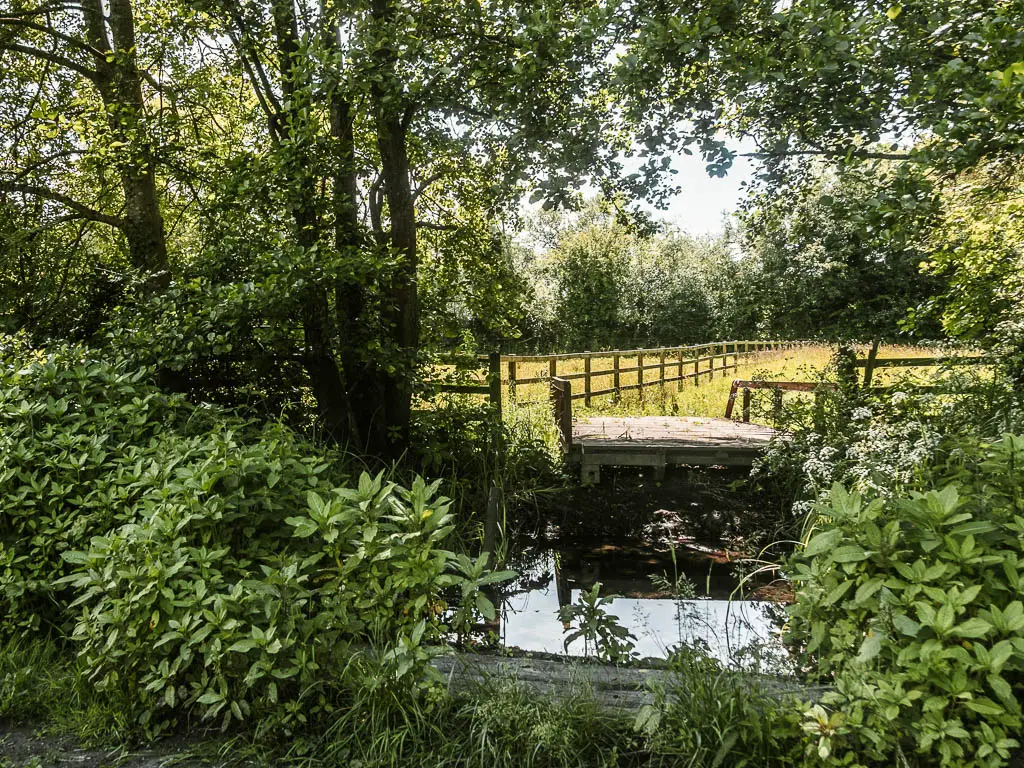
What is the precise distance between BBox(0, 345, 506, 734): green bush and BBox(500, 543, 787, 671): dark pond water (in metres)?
1.64

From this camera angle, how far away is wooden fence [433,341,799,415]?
7273 mm

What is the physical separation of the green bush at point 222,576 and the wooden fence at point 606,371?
121 inches

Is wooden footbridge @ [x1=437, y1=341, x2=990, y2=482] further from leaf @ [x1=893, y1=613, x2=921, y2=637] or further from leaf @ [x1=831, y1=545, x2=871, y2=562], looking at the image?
leaf @ [x1=893, y1=613, x2=921, y2=637]

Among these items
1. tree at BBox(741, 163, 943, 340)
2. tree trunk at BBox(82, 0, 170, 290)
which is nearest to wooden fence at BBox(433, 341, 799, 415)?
tree at BBox(741, 163, 943, 340)

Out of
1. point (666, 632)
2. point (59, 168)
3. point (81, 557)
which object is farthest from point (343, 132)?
point (666, 632)

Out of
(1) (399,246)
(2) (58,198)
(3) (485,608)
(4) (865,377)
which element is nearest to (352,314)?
(1) (399,246)

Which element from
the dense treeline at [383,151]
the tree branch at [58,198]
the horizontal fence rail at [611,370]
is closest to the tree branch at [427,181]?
the dense treeline at [383,151]

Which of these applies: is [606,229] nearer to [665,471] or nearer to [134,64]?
[665,471]

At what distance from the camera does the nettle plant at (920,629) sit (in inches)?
82.4

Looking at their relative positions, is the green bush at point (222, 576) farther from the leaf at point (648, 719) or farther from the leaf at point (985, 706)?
the leaf at point (985, 706)

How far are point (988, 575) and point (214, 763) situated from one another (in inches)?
109

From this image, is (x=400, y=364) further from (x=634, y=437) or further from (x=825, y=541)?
(x=634, y=437)

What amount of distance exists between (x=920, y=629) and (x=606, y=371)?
10547 millimetres

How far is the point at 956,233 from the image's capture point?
640 centimetres
